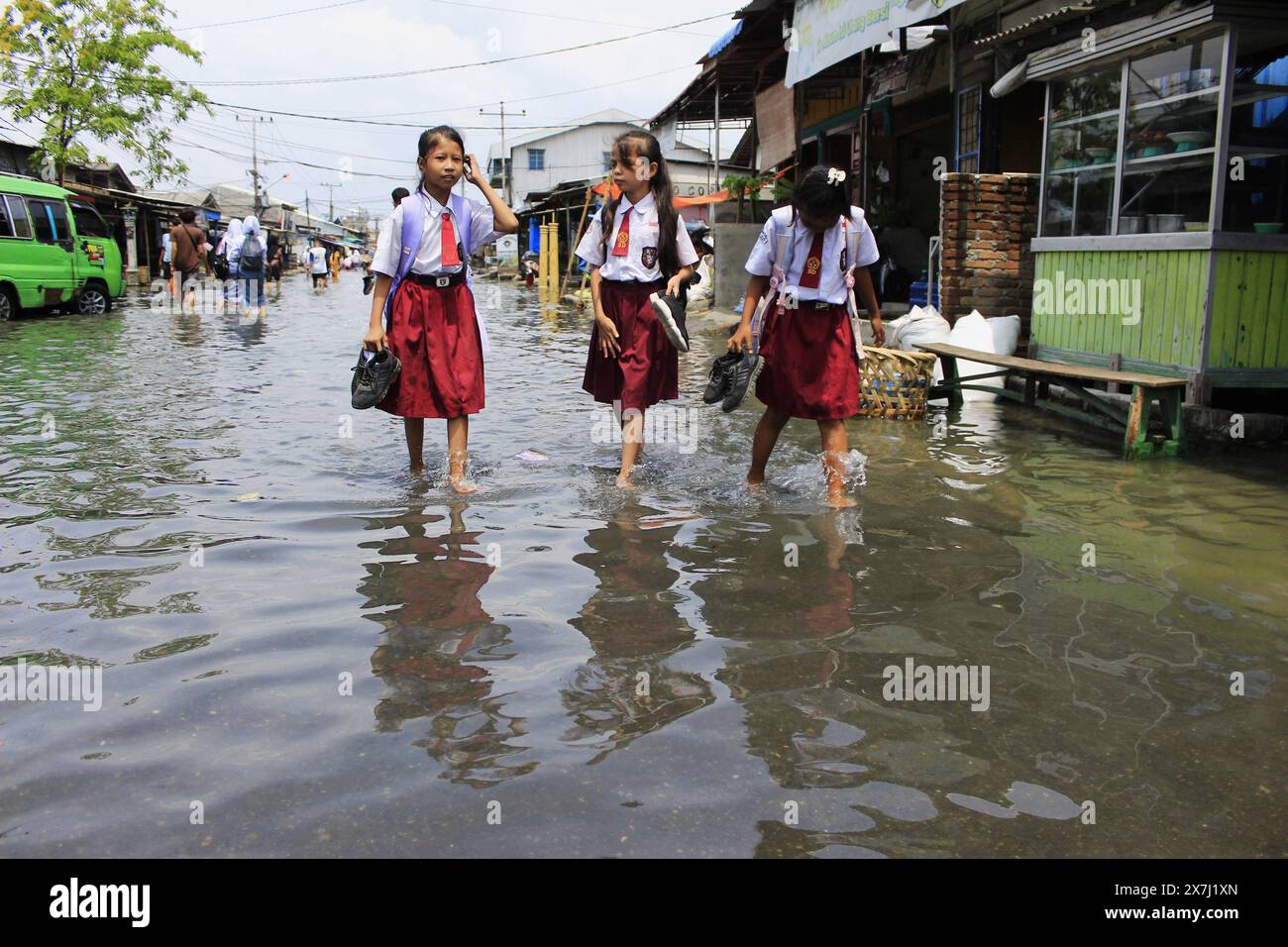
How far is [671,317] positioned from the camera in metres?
5.44

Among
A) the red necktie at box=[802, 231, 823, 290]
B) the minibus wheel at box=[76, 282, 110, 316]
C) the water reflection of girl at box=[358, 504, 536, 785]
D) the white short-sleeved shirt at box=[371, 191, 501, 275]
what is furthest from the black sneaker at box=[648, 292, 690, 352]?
the minibus wheel at box=[76, 282, 110, 316]

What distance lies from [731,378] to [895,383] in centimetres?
299

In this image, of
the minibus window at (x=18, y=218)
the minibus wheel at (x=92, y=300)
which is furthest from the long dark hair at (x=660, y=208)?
the minibus wheel at (x=92, y=300)

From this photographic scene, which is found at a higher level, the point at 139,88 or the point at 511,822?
the point at 139,88

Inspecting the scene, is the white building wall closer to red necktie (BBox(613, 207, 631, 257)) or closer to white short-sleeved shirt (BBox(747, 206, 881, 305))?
red necktie (BBox(613, 207, 631, 257))

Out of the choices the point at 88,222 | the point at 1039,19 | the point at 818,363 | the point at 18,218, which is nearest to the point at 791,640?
the point at 818,363

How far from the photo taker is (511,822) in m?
2.43

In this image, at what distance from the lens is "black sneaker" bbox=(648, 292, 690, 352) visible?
17.9 feet

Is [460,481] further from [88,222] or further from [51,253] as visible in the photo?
[88,222]

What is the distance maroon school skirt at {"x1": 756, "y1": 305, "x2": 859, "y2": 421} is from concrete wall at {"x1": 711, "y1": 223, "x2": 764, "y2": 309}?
14.4 m

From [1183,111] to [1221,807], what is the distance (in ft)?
20.8

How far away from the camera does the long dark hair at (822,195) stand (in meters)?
5.12

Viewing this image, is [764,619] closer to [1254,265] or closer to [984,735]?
[984,735]
